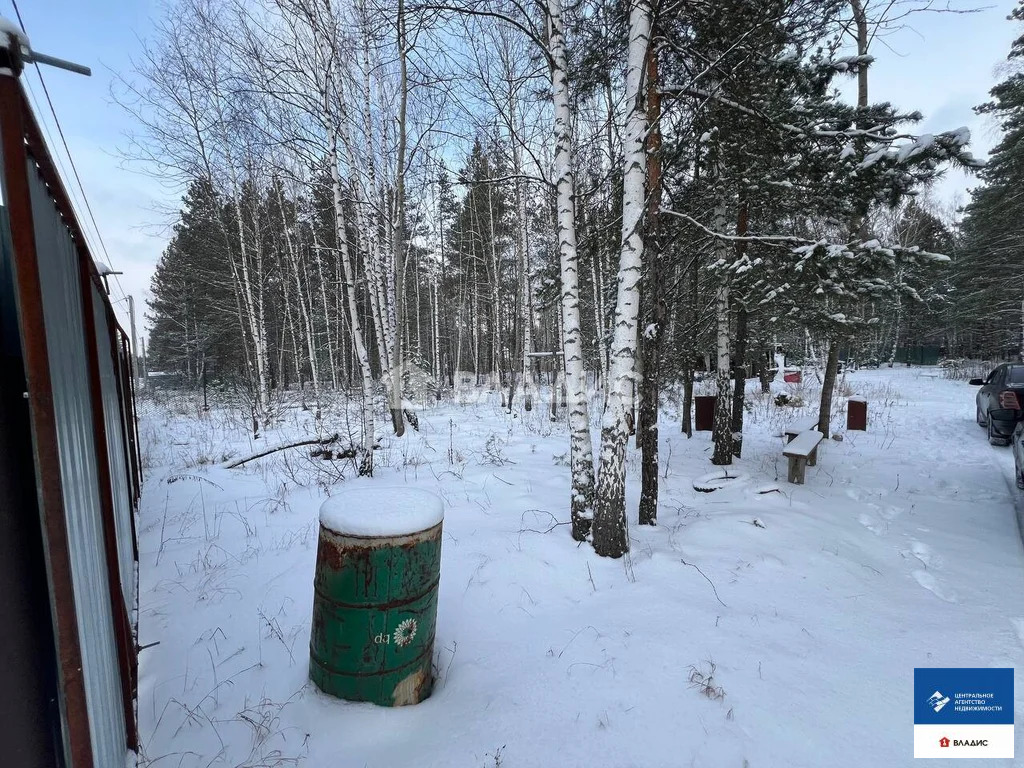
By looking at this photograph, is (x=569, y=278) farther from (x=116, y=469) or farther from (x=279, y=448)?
(x=279, y=448)

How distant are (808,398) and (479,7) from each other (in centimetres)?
1562

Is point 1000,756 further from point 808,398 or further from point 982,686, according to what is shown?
point 808,398

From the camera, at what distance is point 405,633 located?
248cm

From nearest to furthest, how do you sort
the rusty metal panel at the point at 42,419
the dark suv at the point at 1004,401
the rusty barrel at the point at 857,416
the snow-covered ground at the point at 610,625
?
1. the rusty metal panel at the point at 42,419
2. the snow-covered ground at the point at 610,625
3. the dark suv at the point at 1004,401
4. the rusty barrel at the point at 857,416

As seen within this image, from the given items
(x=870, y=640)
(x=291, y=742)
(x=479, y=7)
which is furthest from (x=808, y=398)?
Result: (x=291, y=742)

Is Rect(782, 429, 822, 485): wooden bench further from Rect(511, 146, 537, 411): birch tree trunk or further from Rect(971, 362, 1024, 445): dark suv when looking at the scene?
Rect(511, 146, 537, 411): birch tree trunk

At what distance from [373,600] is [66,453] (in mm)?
1488

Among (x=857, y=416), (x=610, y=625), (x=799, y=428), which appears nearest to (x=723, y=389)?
(x=799, y=428)

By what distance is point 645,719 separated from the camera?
2416mm

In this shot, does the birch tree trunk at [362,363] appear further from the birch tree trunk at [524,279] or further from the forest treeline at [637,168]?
the birch tree trunk at [524,279]

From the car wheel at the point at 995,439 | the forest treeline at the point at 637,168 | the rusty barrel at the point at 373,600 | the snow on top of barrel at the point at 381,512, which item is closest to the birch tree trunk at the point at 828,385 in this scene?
the forest treeline at the point at 637,168

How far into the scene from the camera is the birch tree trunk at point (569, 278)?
13.4 ft

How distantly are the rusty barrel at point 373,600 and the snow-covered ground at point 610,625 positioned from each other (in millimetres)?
178

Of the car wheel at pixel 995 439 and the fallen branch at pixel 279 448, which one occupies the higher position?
the fallen branch at pixel 279 448
